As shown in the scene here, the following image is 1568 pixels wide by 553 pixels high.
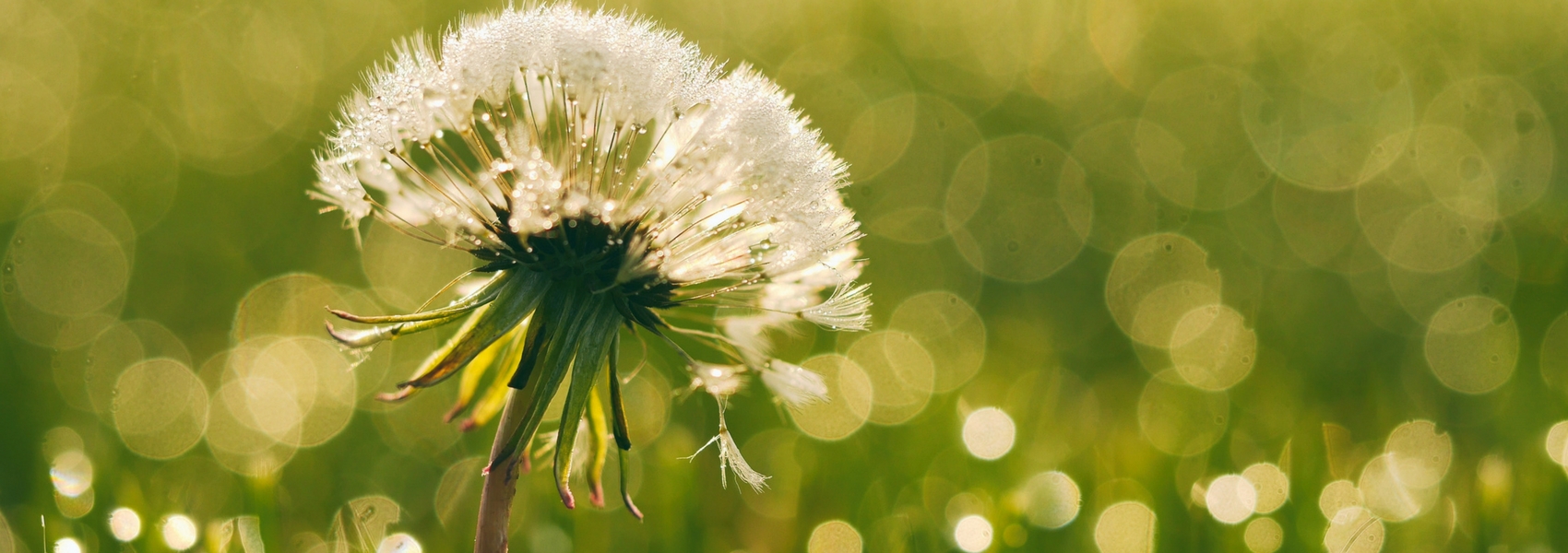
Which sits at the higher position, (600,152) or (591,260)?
(600,152)

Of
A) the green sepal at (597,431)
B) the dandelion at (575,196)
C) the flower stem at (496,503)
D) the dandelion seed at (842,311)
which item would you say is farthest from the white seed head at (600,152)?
the flower stem at (496,503)

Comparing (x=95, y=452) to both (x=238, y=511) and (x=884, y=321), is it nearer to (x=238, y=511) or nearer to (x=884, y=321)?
(x=238, y=511)

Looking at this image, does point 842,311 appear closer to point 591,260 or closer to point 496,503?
point 591,260

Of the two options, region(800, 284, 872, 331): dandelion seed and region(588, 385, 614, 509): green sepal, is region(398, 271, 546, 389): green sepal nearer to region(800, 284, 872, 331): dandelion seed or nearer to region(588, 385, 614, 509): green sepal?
region(588, 385, 614, 509): green sepal

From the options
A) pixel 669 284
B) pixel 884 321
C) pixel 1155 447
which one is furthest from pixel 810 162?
pixel 884 321

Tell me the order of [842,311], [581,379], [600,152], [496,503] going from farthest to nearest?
1. [842,311]
2. [600,152]
3. [581,379]
4. [496,503]

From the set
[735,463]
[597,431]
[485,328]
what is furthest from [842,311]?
[485,328]

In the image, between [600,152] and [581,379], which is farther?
[600,152]

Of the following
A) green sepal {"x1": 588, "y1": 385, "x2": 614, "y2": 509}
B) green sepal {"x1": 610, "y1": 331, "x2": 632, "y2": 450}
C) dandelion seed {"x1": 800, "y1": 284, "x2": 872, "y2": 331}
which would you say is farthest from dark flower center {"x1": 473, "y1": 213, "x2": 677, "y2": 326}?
dandelion seed {"x1": 800, "y1": 284, "x2": 872, "y2": 331}
